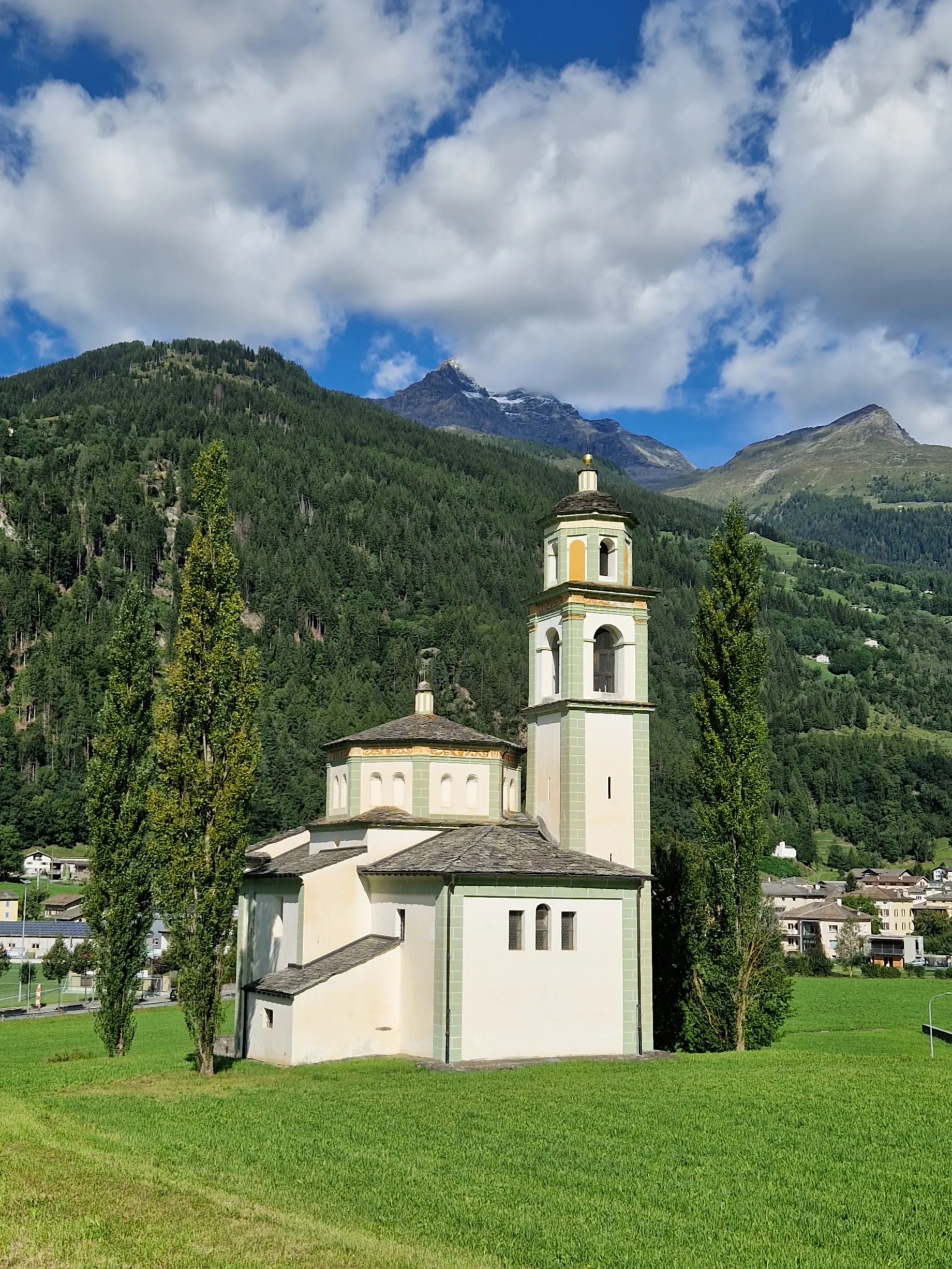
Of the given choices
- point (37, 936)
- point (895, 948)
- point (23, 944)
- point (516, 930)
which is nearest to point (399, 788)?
point (516, 930)

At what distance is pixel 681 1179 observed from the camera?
18.0 meters

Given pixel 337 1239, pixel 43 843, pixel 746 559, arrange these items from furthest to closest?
pixel 43 843 < pixel 746 559 < pixel 337 1239

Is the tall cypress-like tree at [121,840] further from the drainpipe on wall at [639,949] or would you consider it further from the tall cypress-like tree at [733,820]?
the tall cypress-like tree at [733,820]

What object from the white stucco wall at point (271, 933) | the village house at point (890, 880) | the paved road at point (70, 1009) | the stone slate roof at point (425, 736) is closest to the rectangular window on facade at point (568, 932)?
the stone slate roof at point (425, 736)

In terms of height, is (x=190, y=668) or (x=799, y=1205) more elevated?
(x=190, y=668)

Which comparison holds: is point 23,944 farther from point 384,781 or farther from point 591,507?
point 591,507

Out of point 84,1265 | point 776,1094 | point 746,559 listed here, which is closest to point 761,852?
point 746,559

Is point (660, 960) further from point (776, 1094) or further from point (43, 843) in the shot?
point (43, 843)

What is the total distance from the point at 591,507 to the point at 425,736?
9411 mm

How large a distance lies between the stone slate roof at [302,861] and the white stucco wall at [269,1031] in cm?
388

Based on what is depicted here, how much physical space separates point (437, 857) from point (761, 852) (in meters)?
11.0

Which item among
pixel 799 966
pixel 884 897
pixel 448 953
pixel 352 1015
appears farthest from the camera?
pixel 884 897

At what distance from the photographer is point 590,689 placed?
38.7 m

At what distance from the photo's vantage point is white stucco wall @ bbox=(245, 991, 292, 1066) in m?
33.7
